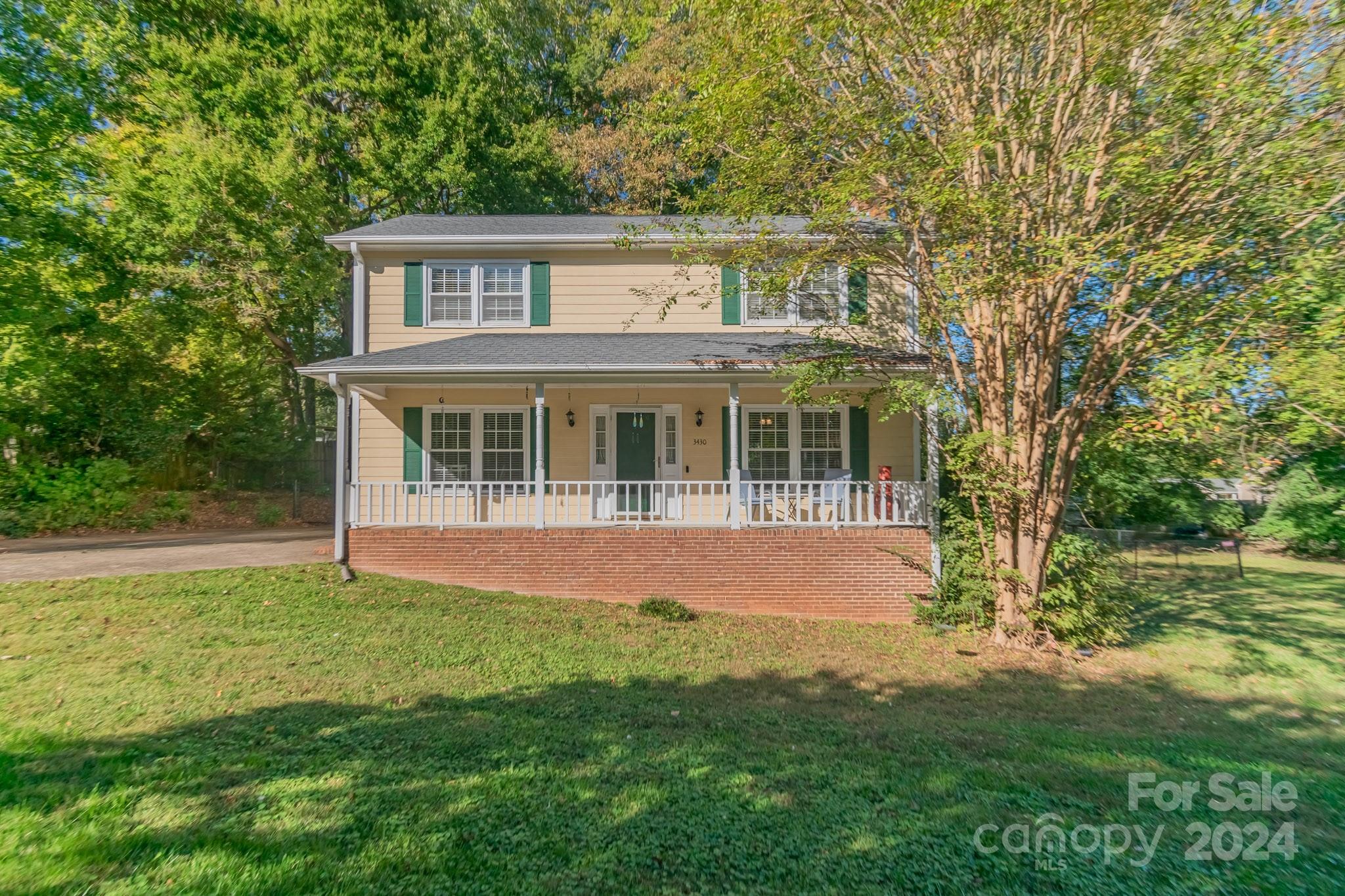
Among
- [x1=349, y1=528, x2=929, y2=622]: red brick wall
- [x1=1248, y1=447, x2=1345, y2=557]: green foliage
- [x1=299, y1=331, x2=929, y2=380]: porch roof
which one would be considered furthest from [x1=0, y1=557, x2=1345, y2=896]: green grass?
[x1=1248, y1=447, x2=1345, y2=557]: green foliage

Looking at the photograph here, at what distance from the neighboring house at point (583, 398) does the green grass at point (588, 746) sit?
93.7 inches

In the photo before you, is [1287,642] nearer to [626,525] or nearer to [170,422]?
[626,525]

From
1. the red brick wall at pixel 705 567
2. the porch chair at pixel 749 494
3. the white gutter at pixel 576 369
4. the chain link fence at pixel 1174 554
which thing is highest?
the white gutter at pixel 576 369

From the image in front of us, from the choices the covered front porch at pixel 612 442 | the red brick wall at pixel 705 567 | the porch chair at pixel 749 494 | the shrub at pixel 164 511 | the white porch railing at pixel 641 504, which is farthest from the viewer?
the shrub at pixel 164 511

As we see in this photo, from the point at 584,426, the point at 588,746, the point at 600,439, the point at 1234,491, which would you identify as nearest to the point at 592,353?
the point at 584,426

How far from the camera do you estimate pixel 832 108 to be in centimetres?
804

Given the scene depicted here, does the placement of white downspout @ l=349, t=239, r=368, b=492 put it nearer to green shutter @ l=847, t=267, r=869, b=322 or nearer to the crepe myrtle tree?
the crepe myrtle tree

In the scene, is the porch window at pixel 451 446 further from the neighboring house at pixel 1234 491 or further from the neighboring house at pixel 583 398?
the neighboring house at pixel 1234 491

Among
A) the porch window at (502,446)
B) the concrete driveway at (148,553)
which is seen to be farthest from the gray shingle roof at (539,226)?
the concrete driveway at (148,553)

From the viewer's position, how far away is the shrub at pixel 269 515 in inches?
627

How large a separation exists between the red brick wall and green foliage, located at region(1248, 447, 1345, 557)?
13.7 meters

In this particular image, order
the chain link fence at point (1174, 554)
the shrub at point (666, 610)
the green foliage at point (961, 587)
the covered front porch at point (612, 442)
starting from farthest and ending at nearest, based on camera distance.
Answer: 1. the chain link fence at point (1174, 554)
2. the covered front porch at point (612, 442)
3. the shrub at point (666, 610)
4. the green foliage at point (961, 587)

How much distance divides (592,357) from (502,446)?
288 centimetres

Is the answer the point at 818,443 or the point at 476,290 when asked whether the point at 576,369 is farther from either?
the point at 818,443
